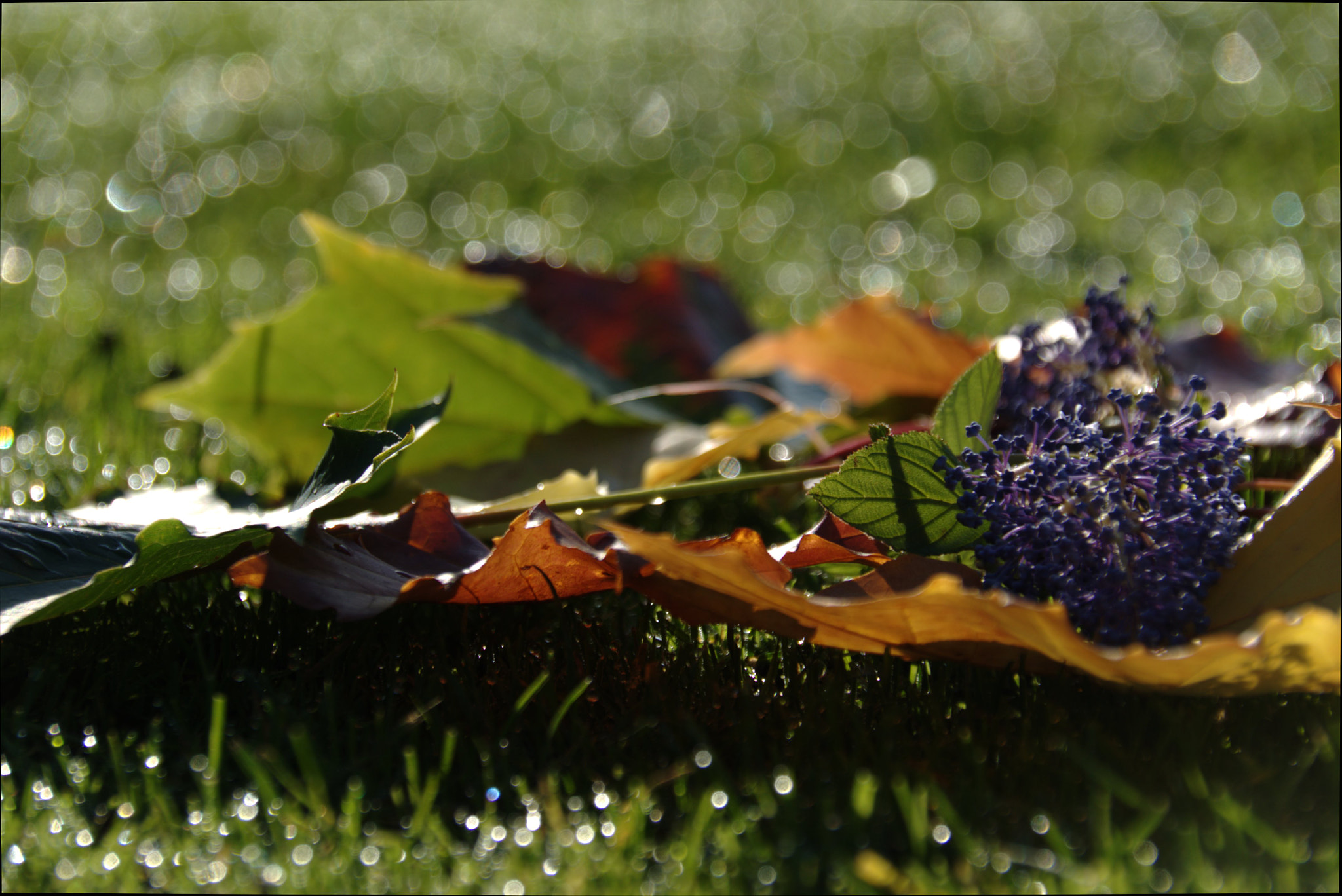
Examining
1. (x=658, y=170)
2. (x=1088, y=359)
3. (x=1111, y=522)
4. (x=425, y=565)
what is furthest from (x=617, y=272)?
(x=658, y=170)

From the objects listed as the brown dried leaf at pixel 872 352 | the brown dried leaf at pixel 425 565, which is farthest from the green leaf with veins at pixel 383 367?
the brown dried leaf at pixel 425 565

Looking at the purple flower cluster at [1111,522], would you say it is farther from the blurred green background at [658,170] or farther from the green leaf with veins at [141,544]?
the blurred green background at [658,170]

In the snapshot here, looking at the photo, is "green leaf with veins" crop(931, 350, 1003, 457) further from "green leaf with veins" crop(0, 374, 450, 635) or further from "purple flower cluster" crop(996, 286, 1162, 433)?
"green leaf with veins" crop(0, 374, 450, 635)

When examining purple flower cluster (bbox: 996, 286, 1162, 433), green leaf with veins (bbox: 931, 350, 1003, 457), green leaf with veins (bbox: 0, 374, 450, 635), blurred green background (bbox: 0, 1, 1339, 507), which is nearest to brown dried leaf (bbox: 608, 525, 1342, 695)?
green leaf with veins (bbox: 931, 350, 1003, 457)

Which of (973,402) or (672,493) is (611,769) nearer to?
(672,493)

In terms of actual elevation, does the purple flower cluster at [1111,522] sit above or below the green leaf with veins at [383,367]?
above

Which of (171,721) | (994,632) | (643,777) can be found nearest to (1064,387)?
(994,632)
